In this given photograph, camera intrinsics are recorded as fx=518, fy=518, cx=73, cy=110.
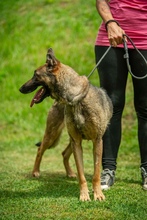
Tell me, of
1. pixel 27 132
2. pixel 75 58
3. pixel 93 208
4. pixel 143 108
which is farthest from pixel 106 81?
pixel 75 58

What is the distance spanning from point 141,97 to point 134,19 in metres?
0.96

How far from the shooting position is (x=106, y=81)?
6.46 metres

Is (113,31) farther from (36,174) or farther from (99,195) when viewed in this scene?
(36,174)

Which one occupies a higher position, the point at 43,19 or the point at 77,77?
the point at 43,19

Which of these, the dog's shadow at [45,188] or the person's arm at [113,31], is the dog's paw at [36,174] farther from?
the person's arm at [113,31]

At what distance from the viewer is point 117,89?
21.2 feet

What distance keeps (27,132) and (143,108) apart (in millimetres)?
5691

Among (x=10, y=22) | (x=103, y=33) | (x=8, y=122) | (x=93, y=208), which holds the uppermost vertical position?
(x=10, y=22)

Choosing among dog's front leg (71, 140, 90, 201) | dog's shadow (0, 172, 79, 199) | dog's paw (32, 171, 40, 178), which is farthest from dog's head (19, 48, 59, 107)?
dog's paw (32, 171, 40, 178)

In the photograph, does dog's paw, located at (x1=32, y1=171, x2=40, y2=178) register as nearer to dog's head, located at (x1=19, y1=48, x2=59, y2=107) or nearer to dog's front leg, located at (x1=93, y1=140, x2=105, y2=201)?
dog's front leg, located at (x1=93, y1=140, x2=105, y2=201)

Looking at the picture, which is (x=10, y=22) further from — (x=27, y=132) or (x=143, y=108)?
(x=143, y=108)

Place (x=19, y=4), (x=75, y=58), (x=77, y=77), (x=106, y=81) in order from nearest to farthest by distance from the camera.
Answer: (x=77, y=77)
(x=106, y=81)
(x=75, y=58)
(x=19, y=4)

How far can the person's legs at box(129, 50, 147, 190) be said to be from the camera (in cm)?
634

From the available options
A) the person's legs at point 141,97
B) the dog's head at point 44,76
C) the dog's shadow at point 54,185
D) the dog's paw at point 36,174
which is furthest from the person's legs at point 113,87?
the dog's paw at point 36,174
